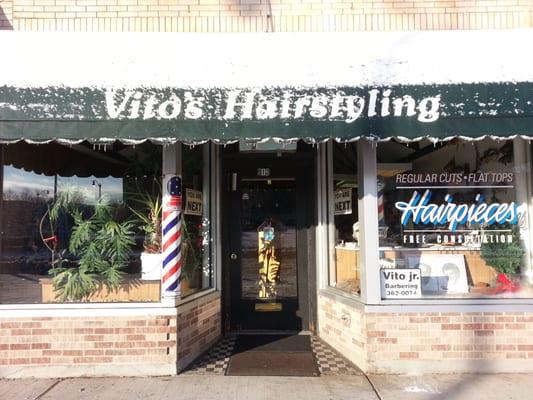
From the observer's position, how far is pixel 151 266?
523cm

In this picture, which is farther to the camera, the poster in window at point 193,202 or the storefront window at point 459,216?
the poster in window at point 193,202

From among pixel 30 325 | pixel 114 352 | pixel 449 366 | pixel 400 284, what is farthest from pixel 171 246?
pixel 449 366

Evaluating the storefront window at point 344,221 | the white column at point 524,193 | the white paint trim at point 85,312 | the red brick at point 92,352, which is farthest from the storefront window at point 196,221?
the white column at point 524,193

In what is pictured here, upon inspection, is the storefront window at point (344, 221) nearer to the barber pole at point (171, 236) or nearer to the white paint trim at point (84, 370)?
the barber pole at point (171, 236)

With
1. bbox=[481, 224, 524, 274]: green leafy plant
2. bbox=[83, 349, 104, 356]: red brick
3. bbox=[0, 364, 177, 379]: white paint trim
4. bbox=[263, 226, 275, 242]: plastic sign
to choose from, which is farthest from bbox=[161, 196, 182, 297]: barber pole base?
bbox=[481, 224, 524, 274]: green leafy plant

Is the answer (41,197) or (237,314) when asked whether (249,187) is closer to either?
(237,314)

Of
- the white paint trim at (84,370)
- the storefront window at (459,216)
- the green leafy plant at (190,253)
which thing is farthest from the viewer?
the green leafy plant at (190,253)

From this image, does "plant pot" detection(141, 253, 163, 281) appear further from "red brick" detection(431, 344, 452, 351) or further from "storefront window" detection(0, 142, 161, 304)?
"red brick" detection(431, 344, 452, 351)

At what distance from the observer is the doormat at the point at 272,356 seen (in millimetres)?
5055

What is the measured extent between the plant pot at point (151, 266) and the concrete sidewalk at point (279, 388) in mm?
1031

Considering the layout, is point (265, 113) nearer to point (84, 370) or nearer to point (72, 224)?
point (72, 224)

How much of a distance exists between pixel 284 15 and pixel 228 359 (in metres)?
3.87

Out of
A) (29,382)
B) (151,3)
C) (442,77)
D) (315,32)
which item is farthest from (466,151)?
(29,382)

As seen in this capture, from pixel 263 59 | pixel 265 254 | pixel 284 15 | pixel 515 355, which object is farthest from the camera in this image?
pixel 265 254
